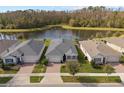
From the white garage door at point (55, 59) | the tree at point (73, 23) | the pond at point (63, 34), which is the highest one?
the tree at point (73, 23)

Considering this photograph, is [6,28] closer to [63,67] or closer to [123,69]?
[63,67]

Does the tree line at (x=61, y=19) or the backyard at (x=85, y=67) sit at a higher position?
the tree line at (x=61, y=19)

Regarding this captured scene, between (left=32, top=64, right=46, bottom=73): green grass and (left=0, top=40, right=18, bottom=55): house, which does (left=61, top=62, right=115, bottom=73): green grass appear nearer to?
(left=32, top=64, right=46, bottom=73): green grass

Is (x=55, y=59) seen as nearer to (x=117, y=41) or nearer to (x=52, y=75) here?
(x=52, y=75)

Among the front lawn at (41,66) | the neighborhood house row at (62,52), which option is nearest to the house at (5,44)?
the neighborhood house row at (62,52)

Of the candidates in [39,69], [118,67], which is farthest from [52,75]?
[118,67]

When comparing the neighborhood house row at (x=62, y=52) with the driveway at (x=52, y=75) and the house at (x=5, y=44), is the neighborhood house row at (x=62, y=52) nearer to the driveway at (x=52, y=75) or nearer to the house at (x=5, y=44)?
the house at (x=5, y=44)

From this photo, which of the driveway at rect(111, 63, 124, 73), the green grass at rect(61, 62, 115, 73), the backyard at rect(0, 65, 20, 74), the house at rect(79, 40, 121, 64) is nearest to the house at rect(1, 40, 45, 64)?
the backyard at rect(0, 65, 20, 74)
